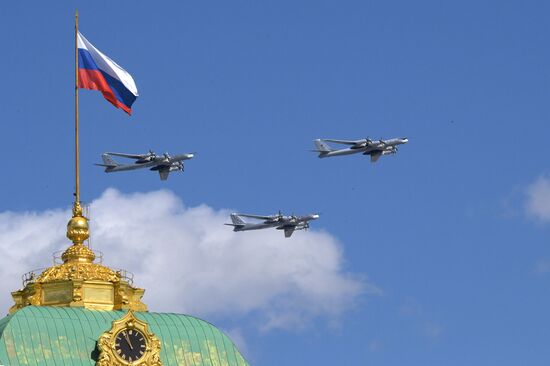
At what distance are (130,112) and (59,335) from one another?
69.6 feet

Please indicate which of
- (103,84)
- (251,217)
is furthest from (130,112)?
(251,217)

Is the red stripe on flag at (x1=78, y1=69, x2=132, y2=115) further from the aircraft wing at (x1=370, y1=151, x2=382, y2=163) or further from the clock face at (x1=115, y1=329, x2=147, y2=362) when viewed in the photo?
the aircraft wing at (x1=370, y1=151, x2=382, y2=163)

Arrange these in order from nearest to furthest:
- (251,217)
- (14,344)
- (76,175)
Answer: (14,344) < (76,175) < (251,217)

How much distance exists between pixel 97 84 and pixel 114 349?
23.1 meters

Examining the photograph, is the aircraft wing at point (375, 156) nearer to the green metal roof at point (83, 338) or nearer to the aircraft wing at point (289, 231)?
the aircraft wing at point (289, 231)

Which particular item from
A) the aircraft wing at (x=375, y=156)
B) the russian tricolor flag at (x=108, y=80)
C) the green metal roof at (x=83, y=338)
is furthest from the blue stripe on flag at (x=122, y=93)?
the aircraft wing at (x=375, y=156)

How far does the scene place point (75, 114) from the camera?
162m

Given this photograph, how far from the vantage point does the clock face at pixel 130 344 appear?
479 feet

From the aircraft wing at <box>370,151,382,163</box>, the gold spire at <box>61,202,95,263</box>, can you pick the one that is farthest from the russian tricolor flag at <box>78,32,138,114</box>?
the aircraft wing at <box>370,151,382,163</box>

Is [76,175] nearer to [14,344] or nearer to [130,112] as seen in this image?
[130,112]

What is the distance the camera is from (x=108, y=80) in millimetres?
161250

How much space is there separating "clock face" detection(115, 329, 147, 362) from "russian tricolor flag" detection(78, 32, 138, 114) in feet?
65.5

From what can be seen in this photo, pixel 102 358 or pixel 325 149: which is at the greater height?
pixel 325 149

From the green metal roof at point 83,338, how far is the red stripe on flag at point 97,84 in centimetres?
1677
